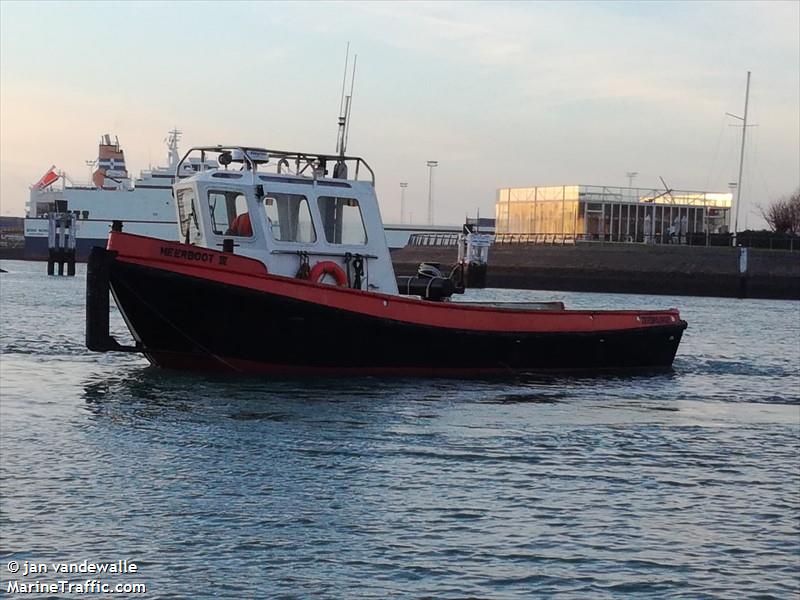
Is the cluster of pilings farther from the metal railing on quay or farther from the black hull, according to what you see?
the black hull

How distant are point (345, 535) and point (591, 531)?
185cm

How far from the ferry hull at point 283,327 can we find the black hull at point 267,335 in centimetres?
1

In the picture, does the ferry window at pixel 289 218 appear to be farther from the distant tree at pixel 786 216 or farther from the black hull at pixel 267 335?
the distant tree at pixel 786 216

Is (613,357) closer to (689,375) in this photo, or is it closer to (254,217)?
(689,375)

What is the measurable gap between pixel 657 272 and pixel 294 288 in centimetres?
5198

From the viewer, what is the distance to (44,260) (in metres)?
112

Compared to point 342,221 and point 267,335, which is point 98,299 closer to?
point 267,335

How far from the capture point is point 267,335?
56.6 feet

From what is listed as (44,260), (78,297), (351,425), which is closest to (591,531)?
(351,425)

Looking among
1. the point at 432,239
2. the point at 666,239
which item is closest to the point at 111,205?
the point at 432,239

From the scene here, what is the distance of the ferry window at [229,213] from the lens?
58.7ft

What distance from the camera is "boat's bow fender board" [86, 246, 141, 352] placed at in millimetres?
16828

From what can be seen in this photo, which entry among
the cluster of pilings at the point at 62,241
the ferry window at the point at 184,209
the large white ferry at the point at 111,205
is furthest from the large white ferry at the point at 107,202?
the ferry window at the point at 184,209

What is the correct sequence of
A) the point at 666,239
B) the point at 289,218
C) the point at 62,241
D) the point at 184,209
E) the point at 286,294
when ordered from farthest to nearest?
the point at 666,239 < the point at 62,241 < the point at 184,209 < the point at 289,218 < the point at 286,294
